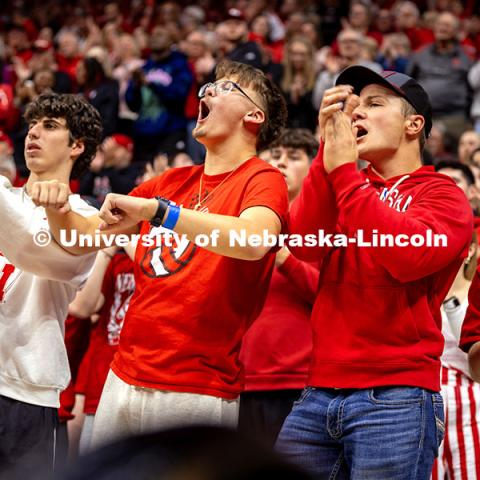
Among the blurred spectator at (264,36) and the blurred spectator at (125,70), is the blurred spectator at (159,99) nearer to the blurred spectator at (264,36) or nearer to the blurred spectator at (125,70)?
the blurred spectator at (125,70)

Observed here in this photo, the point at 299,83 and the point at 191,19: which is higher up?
the point at 191,19

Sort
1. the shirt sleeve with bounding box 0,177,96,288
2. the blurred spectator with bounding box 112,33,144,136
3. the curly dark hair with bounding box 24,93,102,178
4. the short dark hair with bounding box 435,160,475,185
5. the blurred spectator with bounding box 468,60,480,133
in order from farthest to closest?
the blurred spectator with bounding box 112,33,144,136 → the blurred spectator with bounding box 468,60,480,133 → the short dark hair with bounding box 435,160,475,185 → the curly dark hair with bounding box 24,93,102,178 → the shirt sleeve with bounding box 0,177,96,288

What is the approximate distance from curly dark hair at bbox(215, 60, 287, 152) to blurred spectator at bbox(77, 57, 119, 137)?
A: 18.7 feet

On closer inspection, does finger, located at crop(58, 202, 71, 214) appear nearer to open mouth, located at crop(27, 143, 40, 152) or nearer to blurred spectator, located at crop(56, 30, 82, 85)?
open mouth, located at crop(27, 143, 40, 152)

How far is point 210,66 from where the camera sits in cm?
896

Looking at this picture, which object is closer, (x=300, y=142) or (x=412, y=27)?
(x=300, y=142)

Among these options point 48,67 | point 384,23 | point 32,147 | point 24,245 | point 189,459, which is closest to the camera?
point 189,459

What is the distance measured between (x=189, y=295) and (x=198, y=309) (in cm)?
6

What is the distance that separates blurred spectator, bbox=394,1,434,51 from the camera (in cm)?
1081

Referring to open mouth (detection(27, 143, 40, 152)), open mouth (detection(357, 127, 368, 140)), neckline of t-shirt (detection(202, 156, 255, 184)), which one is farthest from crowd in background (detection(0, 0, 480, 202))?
open mouth (detection(357, 127, 368, 140))

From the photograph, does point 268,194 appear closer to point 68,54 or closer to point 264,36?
point 264,36

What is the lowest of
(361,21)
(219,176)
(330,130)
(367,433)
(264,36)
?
(367,433)

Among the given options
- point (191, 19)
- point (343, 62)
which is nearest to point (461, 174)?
point (343, 62)

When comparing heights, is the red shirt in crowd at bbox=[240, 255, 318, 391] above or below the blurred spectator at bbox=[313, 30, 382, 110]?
below
